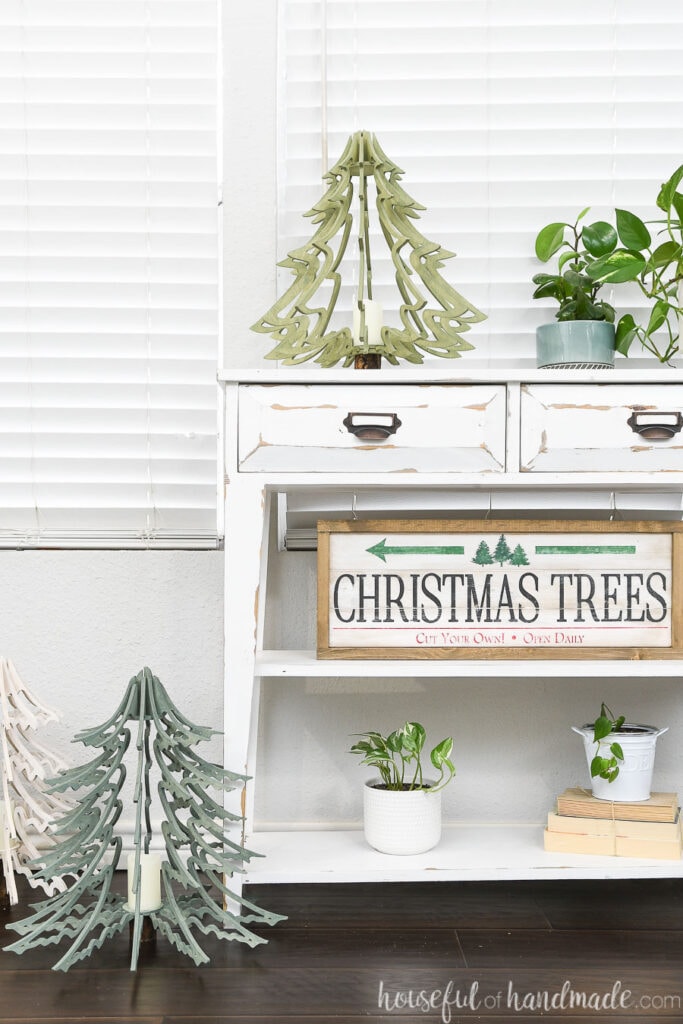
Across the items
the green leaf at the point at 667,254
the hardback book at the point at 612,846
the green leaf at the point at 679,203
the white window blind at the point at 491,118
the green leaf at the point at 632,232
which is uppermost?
the white window blind at the point at 491,118

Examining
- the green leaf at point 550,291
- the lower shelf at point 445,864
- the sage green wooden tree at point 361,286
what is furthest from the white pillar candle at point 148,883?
the green leaf at point 550,291

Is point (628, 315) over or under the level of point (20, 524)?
over

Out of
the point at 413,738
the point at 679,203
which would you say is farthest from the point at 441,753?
the point at 679,203

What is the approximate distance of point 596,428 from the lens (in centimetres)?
136

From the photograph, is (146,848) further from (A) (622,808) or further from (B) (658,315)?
(B) (658,315)

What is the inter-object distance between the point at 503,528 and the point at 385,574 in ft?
0.72

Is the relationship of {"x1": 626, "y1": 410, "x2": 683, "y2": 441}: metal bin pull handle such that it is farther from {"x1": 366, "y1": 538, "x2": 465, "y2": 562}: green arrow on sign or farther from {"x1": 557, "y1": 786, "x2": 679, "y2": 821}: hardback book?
{"x1": 557, "y1": 786, "x2": 679, "y2": 821}: hardback book

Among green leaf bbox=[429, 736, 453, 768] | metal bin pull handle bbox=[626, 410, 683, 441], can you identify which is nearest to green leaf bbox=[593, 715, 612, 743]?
green leaf bbox=[429, 736, 453, 768]

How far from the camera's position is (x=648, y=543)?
4.73 ft

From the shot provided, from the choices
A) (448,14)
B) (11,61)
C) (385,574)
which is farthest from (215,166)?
(385,574)

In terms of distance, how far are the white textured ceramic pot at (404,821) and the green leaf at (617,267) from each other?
0.98 metres

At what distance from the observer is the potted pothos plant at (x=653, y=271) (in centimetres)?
152

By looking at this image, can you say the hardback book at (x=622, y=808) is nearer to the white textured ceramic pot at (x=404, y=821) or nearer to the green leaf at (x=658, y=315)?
the white textured ceramic pot at (x=404, y=821)

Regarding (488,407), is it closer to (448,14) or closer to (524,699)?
(524,699)
